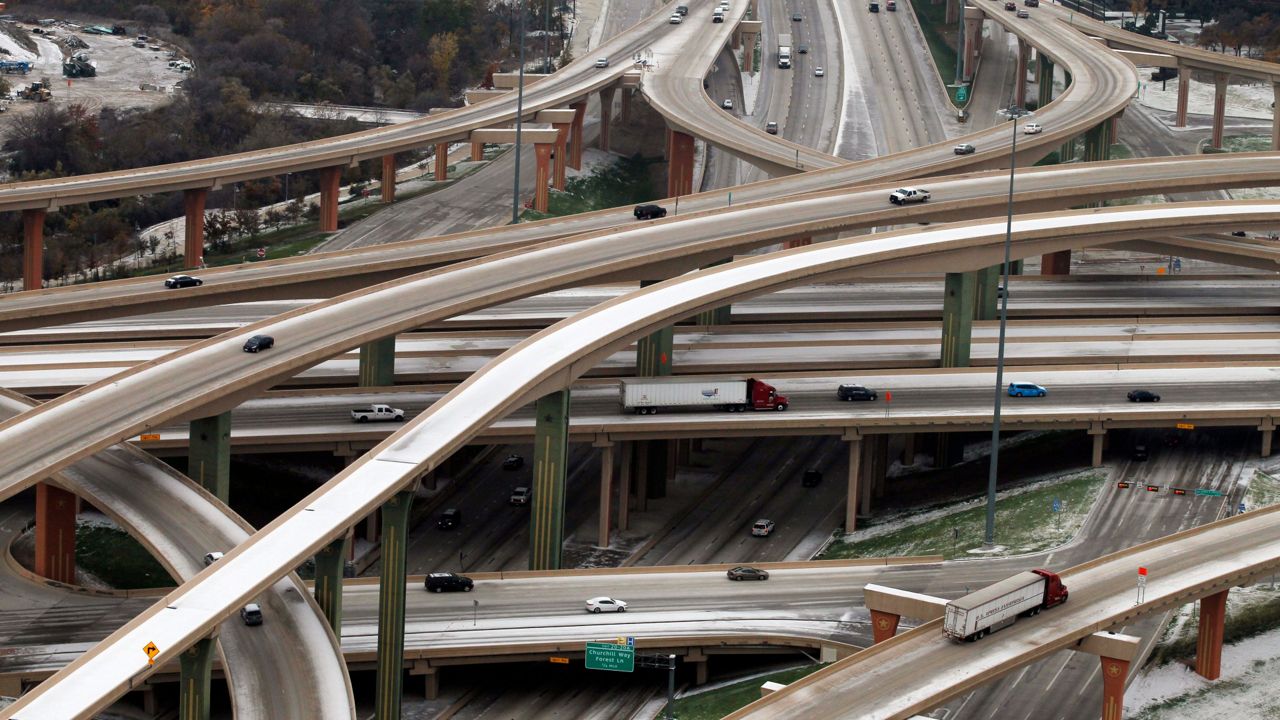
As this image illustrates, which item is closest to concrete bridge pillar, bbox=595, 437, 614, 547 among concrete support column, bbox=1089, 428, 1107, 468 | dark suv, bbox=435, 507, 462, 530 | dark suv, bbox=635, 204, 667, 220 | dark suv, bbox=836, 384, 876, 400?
dark suv, bbox=435, 507, 462, 530

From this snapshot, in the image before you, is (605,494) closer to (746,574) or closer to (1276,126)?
(746,574)

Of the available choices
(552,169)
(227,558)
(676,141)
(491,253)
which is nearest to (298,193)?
(552,169)

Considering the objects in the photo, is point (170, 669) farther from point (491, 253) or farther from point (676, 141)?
point (676, 141)

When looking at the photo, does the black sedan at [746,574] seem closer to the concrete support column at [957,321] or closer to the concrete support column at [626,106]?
the concrete support column at [957,321]

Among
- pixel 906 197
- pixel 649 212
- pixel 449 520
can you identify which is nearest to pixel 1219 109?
pixel 906 197

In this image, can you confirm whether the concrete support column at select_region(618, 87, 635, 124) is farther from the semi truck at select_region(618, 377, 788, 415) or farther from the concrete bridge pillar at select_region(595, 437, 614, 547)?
the concrete bridge pillar at select_region(595, 437, 614, 547)

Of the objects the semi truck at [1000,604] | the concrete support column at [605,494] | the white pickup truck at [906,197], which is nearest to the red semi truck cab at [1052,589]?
the semi truck at [1000,604]
